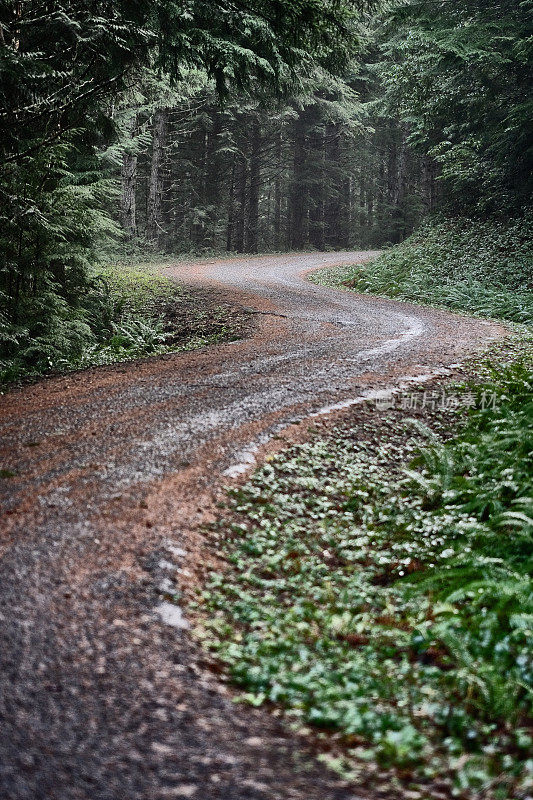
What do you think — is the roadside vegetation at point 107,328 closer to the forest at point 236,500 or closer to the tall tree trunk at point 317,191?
the forest at point 236,500

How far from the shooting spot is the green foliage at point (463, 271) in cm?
1596

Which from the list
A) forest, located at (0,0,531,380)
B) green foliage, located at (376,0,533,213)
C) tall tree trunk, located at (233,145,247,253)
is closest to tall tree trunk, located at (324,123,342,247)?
forest, located at (0,0,531,380)

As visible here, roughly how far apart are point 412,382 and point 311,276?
48.3 feet

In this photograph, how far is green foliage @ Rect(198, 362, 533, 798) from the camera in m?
2.68

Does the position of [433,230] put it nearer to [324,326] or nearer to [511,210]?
[511,210]

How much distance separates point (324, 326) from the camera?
38.3 ft

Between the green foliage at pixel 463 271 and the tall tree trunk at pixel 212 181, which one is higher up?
the tall tree trunk at pixel 212 181

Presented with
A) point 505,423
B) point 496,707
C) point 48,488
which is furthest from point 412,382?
point 496,707

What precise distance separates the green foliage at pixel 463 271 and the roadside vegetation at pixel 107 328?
20.8ft

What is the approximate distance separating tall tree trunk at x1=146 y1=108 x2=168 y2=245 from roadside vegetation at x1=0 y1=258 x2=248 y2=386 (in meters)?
14.2

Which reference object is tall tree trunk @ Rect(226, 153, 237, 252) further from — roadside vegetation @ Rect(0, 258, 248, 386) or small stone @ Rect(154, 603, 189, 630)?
small stone @ Rect(154, 603, 189, 630)

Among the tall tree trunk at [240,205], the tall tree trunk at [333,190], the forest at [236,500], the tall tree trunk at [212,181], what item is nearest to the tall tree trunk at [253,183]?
the tall tree trunk at [240,205]

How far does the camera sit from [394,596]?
3.91 meters

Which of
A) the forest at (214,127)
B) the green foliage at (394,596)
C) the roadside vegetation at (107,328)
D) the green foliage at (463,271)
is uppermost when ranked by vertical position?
the forest at (214,127)
